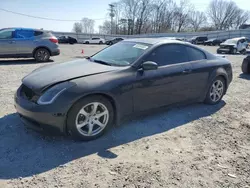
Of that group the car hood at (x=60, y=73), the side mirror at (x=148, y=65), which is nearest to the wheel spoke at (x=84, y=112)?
the car hood at (x=60, y=73)

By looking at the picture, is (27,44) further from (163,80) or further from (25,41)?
(163,80)

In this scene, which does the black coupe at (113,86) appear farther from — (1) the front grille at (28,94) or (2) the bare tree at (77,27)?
(2) the bare tree at (77,27)

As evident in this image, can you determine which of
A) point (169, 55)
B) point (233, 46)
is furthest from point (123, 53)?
point (233, 46)

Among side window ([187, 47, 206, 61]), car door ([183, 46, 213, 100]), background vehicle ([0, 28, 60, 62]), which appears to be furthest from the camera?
background vehicle ([0, 28, 60, 62])

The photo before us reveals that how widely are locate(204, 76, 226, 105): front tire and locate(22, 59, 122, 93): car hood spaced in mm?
2441

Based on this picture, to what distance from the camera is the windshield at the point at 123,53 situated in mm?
3988

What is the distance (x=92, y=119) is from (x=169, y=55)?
6.40 feet

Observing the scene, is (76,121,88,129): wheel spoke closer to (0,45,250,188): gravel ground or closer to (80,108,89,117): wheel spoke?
(80,108,89,117): wheel spoke

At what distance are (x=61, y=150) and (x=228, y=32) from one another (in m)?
47.7

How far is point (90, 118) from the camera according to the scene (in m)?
3.40

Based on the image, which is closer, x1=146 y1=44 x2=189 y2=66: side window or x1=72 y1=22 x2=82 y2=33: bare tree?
x1=146 y1=44 x2=189 y2=66: side window

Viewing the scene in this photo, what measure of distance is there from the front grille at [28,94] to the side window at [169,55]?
1902 mm

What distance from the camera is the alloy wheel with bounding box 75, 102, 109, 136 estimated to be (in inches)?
131

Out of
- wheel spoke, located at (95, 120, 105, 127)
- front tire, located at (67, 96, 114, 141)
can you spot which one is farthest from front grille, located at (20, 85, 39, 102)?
wheel spoke, located at (95, 120, 105, 127)
